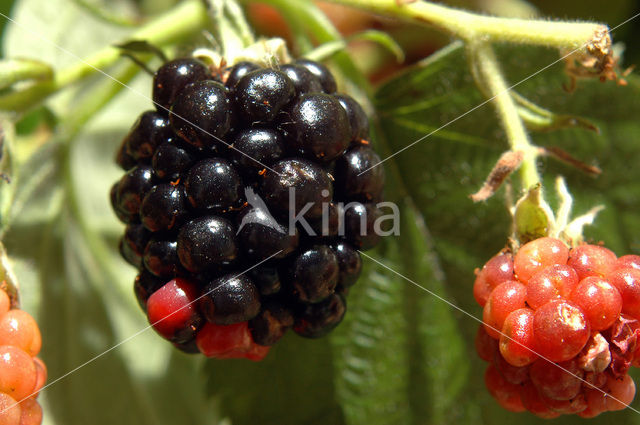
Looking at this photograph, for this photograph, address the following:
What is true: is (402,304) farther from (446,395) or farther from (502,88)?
(502,88)

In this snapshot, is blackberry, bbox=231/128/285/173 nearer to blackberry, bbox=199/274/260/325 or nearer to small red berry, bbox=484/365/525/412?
blackberry, bbox=199/274/260/325

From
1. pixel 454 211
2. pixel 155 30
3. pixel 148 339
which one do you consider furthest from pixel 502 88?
pixel 148 339

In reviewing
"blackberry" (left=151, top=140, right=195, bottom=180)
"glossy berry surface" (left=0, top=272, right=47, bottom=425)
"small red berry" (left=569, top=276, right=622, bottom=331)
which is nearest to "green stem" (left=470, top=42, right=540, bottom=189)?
"small red berry" (left=569, top=276, right=622, bottom=331)

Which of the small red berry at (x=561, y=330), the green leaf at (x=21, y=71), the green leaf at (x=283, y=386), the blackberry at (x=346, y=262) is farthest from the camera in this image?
the green leaf at (x=283, y=386)

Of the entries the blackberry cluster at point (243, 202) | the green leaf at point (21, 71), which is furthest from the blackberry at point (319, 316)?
the green leaf at point (21, 71)

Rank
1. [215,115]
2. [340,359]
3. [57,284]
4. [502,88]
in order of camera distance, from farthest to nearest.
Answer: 1. [57,284]
2. [340,359]
3. [502,88]
4. [215,115]

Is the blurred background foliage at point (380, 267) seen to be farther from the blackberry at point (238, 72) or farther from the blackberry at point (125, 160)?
the blackberry at point (238, 72)
